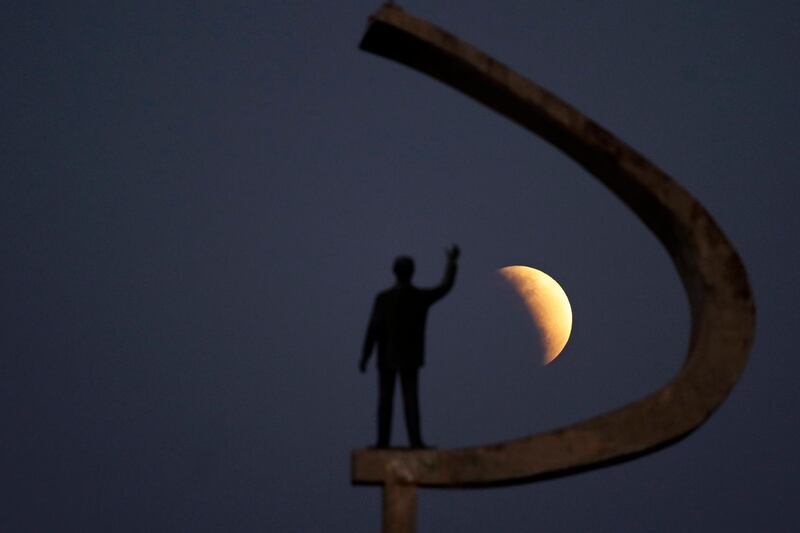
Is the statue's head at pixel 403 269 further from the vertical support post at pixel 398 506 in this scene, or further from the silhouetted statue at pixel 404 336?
the vertical support post at pixel 398 506

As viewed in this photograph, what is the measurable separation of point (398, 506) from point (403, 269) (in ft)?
6.72

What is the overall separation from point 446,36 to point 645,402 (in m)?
3.45

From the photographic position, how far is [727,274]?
10.2 m

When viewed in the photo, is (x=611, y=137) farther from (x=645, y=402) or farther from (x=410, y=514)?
(x=410, y=514)

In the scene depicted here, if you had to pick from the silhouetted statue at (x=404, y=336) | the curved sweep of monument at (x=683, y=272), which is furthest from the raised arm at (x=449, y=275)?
the curved sweep of monument at (x=683, y=272)

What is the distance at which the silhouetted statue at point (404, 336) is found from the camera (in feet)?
33.9

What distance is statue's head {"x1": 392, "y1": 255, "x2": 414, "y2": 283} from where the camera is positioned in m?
10.6

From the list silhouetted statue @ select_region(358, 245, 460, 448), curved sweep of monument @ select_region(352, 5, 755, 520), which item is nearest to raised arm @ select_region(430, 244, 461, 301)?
silhouetted statue @ select_region(358, 245, 460, 448)

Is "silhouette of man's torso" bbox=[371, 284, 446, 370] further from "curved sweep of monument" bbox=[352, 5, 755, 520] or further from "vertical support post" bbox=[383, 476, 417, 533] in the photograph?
"vertical support post" bbox=[383, 476, 417, 533]

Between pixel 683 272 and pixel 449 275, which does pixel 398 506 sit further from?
pixel 683 272

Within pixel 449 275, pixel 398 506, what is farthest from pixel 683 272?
pixel 398 506

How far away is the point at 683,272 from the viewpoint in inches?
422

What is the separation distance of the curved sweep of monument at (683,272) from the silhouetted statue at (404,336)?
526 millimetres

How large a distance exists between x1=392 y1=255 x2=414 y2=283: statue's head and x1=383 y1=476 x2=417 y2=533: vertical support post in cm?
177
